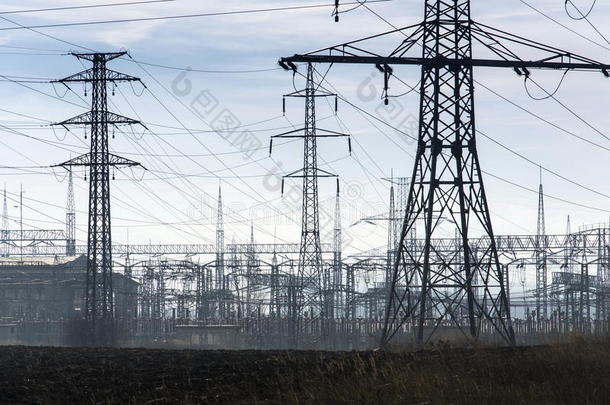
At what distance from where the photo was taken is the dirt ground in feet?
46.6

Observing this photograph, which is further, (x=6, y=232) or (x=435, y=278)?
(x=6, y=232)

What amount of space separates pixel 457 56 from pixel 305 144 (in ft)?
71.9

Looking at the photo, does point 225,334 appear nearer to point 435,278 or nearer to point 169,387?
point 435,278

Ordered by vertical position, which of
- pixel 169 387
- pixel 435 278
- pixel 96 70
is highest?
pixel 96 70

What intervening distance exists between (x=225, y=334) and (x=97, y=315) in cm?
3676

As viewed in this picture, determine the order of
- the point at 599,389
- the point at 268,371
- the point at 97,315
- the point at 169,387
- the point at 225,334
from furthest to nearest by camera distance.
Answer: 1. the point at 225,334
2. the point at 97,315
3. the point at 268,371
4. the point at 169,387
5. the point at 599,389

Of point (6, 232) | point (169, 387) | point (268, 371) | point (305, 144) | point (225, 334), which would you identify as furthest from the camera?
point (6, 232)

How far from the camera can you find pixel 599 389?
1398cm

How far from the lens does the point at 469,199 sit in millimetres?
30828

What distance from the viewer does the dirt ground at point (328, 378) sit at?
14195 mm

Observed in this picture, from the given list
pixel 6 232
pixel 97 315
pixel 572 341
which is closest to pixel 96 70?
pixel 97 315

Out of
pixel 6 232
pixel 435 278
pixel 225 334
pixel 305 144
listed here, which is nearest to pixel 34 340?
pixel 225 334

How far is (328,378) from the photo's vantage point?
53.9 feet

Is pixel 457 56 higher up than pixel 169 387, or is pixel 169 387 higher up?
pixel 457 56
